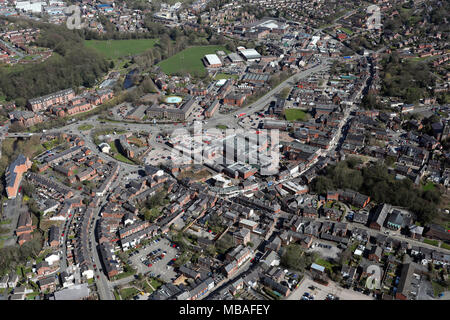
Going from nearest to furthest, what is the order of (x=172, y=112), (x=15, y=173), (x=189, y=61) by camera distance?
(x=15, y=173), (x=172, y=112), (x=189, y=61)

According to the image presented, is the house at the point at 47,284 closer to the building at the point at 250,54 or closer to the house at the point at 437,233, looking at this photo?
the house at the point at 437,233

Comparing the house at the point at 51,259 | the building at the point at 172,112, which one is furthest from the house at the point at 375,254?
the building at the point at 172,112

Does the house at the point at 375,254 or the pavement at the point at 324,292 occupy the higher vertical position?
the house at the point at 375,254

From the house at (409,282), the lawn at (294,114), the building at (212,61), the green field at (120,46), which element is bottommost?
the lawn at (294,114)

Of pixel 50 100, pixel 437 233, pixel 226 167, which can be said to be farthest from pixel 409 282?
pixel 50 100

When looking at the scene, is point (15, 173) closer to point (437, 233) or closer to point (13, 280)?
point (13, 280)
